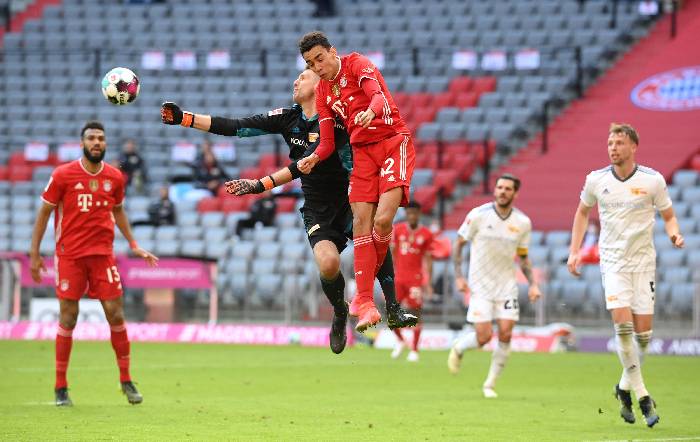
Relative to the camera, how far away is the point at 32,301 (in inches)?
1017

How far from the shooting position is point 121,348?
1373 cm

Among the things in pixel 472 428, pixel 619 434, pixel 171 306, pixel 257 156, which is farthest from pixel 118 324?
pixel 257 156

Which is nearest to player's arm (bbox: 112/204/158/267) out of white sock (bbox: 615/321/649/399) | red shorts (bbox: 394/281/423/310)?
white sock (bbox: 615/321/649/399)

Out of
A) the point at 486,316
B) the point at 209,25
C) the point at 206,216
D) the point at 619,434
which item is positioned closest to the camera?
the point at 619,434

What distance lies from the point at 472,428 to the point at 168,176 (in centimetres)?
1952

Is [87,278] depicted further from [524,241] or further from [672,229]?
[672,229]

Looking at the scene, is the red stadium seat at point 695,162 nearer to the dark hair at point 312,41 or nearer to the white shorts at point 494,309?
the white shorts at point 494,309

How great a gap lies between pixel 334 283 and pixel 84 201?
3.57 m

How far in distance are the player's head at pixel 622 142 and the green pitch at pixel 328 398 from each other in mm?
2455

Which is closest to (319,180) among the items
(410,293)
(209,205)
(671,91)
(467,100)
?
(410,293)

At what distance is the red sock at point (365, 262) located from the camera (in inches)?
422

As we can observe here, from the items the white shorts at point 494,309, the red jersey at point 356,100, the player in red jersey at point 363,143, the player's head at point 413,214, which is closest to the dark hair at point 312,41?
the player in red jersey at point 363,143

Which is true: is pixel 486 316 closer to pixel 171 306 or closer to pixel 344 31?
pixel 171 306

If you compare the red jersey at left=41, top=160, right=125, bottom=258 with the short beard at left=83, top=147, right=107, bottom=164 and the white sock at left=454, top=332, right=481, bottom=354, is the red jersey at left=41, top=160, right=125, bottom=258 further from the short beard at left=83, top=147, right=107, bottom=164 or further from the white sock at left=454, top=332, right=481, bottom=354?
the white sock at left=454, top=332, right=481, bottom=354
